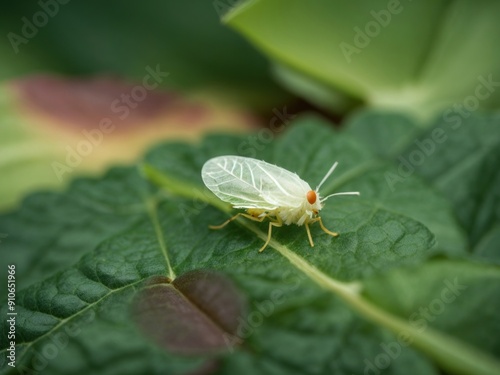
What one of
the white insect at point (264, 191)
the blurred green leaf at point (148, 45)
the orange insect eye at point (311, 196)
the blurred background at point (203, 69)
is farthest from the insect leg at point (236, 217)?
the blurred green leaf at point (148, 45)

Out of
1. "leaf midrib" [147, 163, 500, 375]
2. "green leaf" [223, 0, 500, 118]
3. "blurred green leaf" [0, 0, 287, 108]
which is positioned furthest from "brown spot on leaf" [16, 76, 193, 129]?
"leaf midrib" [147, 163, 500, 375]

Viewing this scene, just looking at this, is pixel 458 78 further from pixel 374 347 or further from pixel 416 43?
pixel 374 347

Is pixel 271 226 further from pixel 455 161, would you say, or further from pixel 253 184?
pixel 455 161

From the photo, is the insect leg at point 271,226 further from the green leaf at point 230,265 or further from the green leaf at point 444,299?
the green leaf at point 444,299

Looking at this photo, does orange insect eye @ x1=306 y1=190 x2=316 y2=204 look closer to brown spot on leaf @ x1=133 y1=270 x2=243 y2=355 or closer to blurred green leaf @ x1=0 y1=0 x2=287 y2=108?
brown spot on leaf @ x1=133 y1=270 x2=243 y2=355

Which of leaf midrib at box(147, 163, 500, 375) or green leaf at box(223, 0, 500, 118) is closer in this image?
leaf midrib at box(147, 163, 500, 375)
